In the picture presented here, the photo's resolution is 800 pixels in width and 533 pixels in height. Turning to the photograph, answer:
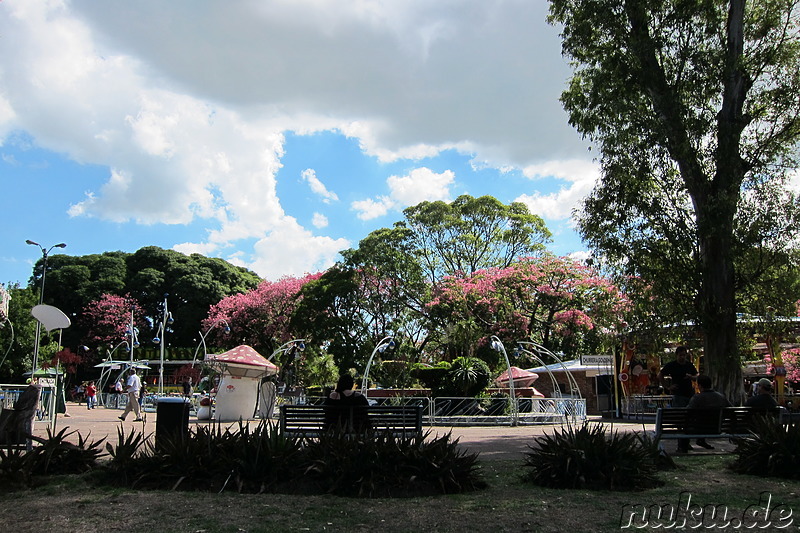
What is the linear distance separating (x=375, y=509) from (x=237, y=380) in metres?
14.8

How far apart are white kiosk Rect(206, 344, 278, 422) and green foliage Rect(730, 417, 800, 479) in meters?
14.0

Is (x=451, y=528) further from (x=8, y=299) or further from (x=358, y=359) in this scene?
(x=8, y=299)

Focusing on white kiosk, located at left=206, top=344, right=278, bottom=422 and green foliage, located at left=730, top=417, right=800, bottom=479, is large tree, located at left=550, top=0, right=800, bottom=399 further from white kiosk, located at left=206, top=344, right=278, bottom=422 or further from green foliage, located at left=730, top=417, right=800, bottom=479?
Result: white kiosk, located at left=206, top=344, right=278, bottom=422

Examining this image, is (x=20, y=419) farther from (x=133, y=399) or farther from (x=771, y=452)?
(x=133, y=399)

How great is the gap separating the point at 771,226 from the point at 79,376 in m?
50.7

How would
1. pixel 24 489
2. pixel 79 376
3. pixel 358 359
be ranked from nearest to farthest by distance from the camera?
1. pixel 24 489
2. pixel 358 359
3. pixel 79 376

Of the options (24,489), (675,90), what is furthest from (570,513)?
(675,90)

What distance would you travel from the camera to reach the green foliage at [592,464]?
599 centimetres

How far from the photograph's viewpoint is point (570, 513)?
16.1 feet

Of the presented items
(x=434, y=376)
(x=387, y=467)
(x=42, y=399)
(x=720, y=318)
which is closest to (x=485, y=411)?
(x=434, y=376)

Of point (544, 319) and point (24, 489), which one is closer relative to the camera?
point (24, 489)

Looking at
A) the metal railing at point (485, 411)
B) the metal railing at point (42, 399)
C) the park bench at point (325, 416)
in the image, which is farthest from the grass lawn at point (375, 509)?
the metal railing at point (485, 411)

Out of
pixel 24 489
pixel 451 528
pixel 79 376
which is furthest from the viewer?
pixel 79 376

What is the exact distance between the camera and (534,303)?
1284 inches
